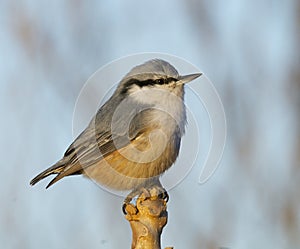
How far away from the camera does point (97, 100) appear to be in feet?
10.6

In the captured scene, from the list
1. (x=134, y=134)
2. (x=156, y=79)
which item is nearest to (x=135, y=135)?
(x=134, y=134)

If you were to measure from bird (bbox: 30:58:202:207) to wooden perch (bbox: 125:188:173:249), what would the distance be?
618mm

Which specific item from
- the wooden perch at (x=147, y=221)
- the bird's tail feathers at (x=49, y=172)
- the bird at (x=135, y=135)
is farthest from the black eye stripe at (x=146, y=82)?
the wooden perch at (x=147, y=221)

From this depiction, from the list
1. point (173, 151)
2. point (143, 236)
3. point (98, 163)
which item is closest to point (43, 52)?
point (98, 163)

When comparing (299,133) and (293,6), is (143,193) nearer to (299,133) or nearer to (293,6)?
(299,133)

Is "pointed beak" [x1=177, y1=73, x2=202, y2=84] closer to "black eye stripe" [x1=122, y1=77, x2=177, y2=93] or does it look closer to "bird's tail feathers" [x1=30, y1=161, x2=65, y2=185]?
"black eye stripe" [x1=122, y1=77, x2=177, y2=93]

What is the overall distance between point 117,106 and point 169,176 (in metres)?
0.46

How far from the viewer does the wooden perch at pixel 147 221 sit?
6.18 feet

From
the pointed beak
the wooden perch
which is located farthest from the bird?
the wooden perch

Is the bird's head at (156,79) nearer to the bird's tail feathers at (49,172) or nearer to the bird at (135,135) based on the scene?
the bird at (135,135)

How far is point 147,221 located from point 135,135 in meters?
1.01

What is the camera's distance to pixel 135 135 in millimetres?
2977

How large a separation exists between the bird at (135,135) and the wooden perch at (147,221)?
0.62m

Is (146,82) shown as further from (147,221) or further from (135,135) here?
(147,221)
